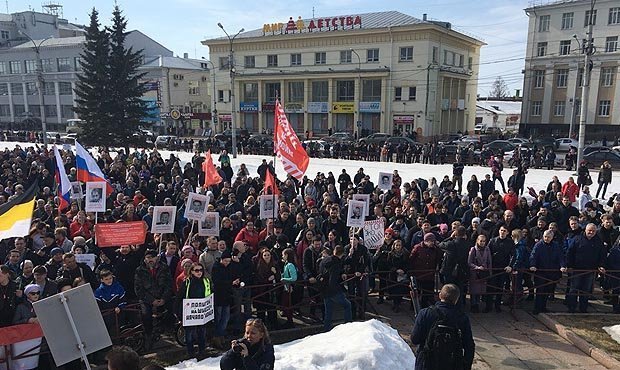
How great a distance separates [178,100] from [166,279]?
65.2m

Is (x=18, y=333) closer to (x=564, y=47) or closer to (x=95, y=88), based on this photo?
(x=95, y=88)

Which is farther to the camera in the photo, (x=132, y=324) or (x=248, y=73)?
(x=248, y=73)

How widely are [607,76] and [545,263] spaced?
5204 centimetres

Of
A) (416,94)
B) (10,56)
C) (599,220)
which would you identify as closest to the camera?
(599,220)

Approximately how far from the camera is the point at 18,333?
6324 mm

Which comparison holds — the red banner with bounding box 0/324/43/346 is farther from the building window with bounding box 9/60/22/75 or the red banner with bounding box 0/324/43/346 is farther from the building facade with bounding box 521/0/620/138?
the building window with bounding box 9/60/22/75

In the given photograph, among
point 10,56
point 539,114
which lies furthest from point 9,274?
point 10,56

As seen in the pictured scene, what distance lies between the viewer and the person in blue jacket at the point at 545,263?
9328 mm

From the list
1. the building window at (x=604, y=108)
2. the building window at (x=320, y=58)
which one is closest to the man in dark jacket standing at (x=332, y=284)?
the building window at (x=320, y=58)

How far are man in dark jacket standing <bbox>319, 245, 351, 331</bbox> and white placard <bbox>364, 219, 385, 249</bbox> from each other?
69.7 inches

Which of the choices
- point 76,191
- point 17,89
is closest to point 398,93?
point 76,191

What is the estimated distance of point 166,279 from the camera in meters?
7.89

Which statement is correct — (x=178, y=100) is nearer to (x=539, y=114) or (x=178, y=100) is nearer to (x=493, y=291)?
(x=539, y=114)

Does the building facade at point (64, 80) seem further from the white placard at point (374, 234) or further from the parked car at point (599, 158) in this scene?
the white placard at point (374, 234)
